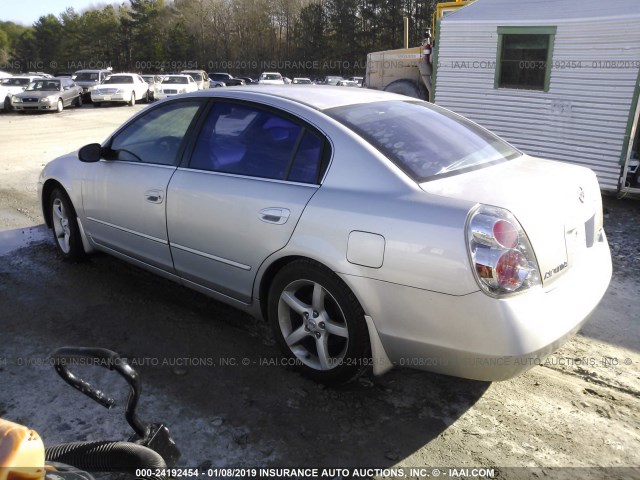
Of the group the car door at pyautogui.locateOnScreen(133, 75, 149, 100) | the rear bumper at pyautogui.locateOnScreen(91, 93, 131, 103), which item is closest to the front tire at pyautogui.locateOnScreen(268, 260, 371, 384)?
the rear bumper at pyautogui.locateOnScreen(91, 93, 131, 103)

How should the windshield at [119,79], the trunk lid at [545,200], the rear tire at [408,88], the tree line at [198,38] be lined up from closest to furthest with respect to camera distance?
the trunk lid at [545,200], the rear tire at [408,88], the windshield at [119,79], the tree line at [198,38]

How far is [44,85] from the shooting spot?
2125 cm

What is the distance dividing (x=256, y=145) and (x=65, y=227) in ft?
7.98

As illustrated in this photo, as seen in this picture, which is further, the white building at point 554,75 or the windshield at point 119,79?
the windshield at point 119,79

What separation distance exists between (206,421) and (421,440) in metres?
1.08

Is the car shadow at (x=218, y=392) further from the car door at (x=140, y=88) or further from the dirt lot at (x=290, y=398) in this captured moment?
the car door at (x=140, y=88)

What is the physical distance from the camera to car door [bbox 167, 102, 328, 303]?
3.04 m

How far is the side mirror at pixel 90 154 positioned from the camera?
165 inches

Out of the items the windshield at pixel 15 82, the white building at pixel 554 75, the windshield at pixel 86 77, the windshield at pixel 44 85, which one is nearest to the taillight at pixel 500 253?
the white building at pixel 554 75

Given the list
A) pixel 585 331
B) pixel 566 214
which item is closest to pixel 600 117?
pixel 585 331

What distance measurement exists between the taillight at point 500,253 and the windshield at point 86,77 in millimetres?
27588

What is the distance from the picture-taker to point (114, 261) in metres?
4.98

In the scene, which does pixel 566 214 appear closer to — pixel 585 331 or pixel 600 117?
pixel 585 331

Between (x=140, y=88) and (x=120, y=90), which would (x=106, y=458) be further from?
(x=140, y=88)
